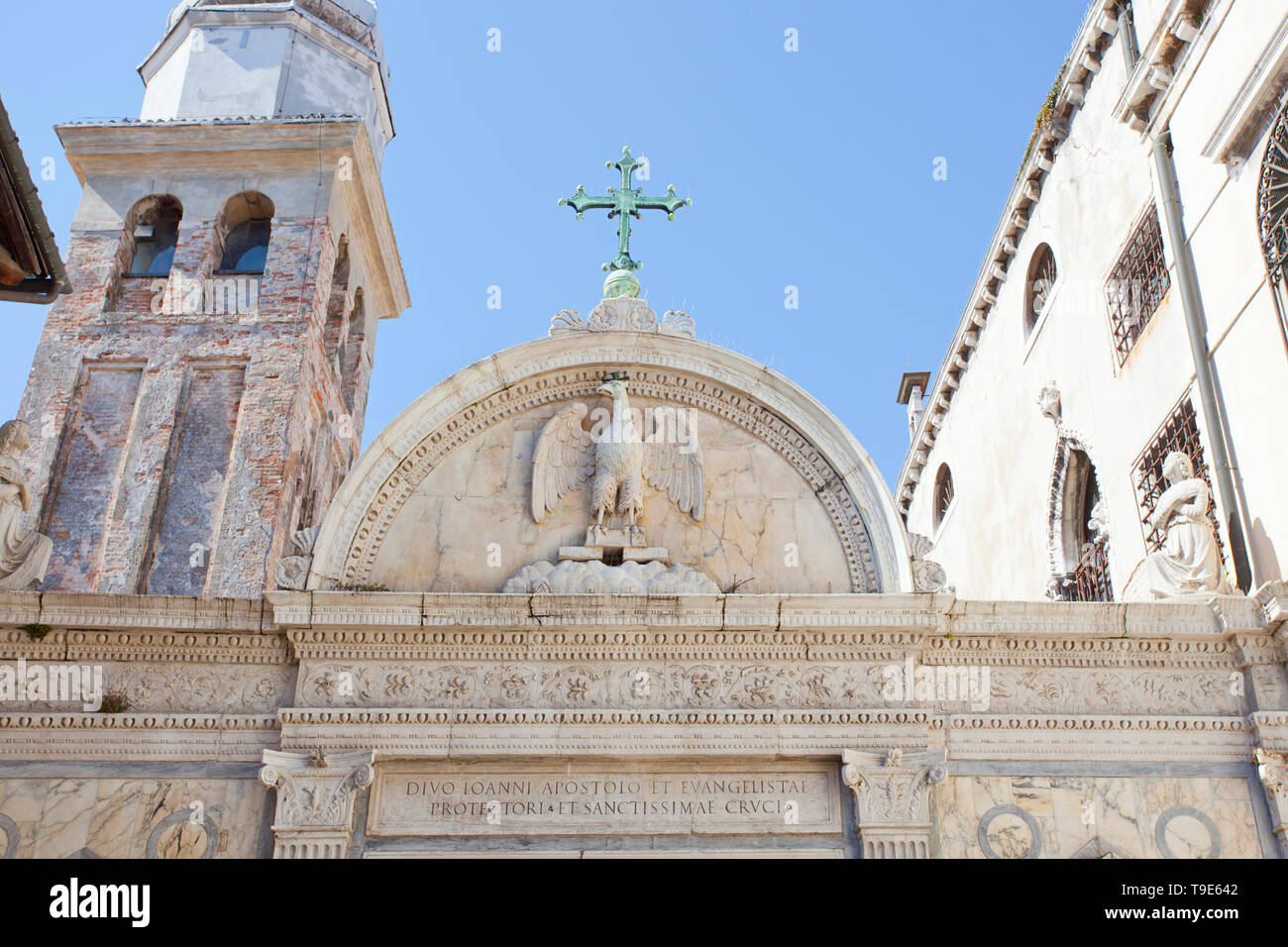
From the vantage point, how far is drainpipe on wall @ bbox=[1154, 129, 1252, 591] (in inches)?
440

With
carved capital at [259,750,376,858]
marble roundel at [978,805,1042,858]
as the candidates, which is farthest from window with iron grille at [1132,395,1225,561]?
carved capital at [259,750,376,858]

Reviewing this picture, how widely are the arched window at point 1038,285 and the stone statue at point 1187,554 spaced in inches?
250

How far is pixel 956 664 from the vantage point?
10.1 meters

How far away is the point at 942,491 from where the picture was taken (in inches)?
829

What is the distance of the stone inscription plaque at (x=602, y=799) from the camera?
31.0 ft

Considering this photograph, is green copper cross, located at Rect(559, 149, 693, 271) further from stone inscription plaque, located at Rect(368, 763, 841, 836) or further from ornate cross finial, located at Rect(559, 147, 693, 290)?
stone inscription plaque, located at Rect(368, 763, 841, 836)

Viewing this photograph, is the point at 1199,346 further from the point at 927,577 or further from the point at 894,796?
the point at 894,796

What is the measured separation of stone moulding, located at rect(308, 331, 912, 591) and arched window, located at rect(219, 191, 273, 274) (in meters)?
8.66

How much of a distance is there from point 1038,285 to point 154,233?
12701 millimetres

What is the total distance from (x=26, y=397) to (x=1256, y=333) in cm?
1467

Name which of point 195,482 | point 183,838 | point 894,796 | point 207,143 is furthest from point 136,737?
point 207,143

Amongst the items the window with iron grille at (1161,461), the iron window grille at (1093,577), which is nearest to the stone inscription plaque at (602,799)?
the window with iron grille at (1161,461)

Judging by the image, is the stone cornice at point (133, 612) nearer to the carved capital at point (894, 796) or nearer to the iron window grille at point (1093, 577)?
the carved capital at point (894, 796)
